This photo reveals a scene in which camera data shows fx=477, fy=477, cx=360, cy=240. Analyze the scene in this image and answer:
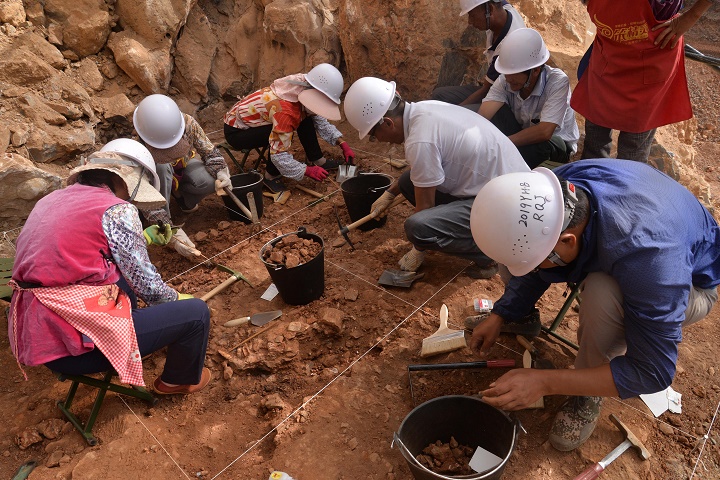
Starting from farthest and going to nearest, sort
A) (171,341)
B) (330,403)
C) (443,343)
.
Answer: (443,343) → (330,403) → (171,341)

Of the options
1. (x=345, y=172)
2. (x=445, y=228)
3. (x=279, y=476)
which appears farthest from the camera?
(x=345, y=172)

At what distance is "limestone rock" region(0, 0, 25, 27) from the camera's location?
14.9 feet

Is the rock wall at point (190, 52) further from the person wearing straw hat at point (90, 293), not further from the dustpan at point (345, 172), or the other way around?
the person wearing straw hat at point (90, 293)

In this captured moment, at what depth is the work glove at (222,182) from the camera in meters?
4.15

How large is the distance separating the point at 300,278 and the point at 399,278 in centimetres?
71

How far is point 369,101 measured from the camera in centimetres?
305

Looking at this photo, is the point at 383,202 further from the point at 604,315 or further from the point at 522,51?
the point at 604,315

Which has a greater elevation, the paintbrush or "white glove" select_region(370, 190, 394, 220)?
"white glove" select_region(370, 190, 394, 220)

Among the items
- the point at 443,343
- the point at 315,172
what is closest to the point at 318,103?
the point at 315,172

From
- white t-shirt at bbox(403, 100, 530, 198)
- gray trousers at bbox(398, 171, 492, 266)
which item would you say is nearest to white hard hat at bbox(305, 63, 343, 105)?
white t-shirt at bbox(403, 100, 530, 198)

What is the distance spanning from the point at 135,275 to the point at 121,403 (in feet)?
2.62

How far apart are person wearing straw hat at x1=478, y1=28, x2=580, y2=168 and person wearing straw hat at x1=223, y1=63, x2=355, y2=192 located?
148 cm

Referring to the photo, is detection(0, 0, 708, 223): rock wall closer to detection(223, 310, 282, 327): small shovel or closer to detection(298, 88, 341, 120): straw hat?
detection(298, 88, 341, 120): straw hat

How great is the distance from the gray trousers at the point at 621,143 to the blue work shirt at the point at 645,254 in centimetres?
136
